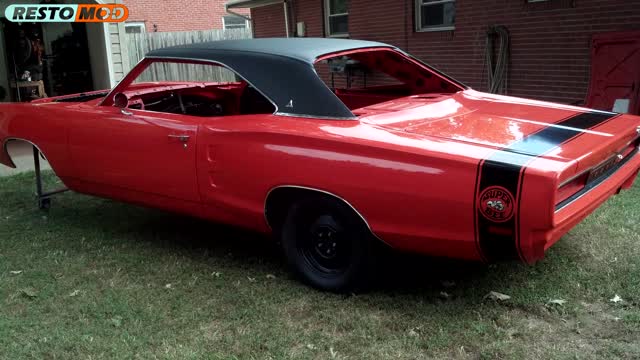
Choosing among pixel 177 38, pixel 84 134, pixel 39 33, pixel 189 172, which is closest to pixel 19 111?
pixel 84 134

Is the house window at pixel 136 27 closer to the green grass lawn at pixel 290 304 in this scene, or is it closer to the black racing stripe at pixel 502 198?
the green grass lawn at pixel 290 304

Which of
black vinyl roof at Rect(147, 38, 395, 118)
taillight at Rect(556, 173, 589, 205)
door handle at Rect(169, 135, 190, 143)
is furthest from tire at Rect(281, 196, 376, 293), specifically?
taillight at Rect(556, 173, 589, 205)

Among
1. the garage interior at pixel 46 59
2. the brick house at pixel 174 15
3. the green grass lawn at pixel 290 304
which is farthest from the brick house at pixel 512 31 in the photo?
the brick house at pixel 174 15

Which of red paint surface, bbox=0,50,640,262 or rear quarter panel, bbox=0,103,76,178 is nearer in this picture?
red paint surface, bbox=0,50,640,262

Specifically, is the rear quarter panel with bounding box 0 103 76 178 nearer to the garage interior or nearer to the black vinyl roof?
the black vinyl roof

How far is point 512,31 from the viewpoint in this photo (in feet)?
28.9

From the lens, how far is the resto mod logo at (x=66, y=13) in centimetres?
988

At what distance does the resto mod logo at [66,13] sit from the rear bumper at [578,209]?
833 centimetres

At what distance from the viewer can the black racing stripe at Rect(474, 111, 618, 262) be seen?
9.29 ft

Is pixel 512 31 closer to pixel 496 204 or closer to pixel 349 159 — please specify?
pixel 349 159

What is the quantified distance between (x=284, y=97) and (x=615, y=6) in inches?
213

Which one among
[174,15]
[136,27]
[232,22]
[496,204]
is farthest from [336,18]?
[232,22]

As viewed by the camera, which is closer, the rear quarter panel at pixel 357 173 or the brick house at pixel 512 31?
the rear quarter panel at pixel 357 173

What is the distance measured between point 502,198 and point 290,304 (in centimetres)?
141
